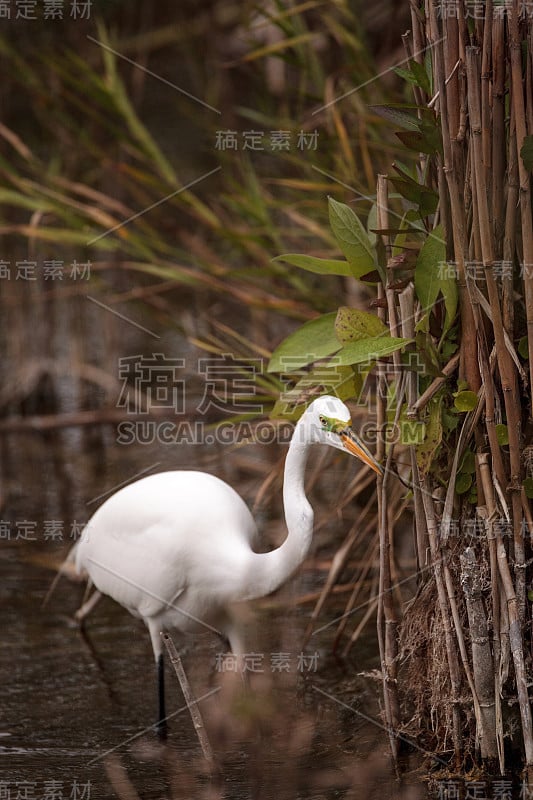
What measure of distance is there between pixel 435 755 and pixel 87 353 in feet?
12.7

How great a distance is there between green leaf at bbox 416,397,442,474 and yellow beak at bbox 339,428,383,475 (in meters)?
0.09

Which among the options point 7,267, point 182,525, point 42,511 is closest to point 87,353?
point 7,267

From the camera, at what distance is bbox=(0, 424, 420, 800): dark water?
2645 mm

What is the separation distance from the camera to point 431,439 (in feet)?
7.64

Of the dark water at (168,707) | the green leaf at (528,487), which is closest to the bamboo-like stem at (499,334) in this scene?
the green leaf at (528,487)

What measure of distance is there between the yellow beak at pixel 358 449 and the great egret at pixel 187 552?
24 cm

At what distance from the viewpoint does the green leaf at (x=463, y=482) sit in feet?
7.86

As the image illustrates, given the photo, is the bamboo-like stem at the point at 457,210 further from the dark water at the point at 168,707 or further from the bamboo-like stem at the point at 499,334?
the dark water at the point at 168,707

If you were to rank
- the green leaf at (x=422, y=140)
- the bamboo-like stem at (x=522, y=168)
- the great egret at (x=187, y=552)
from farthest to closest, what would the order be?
1. the great egret at (x=187, y=552)
2. the green leaf at (x=422, y=140)
3. the bamboo-like stem at (x=522, y=168)

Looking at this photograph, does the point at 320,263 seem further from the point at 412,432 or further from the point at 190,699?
the point at 190,699

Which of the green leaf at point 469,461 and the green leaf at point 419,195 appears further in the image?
the green leaf at point 469,461

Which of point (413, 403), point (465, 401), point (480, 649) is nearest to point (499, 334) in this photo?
point (465, 401)

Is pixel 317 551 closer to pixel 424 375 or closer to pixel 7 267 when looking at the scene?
pixel 424 375

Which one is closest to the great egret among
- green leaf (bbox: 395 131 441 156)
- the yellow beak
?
the yellow beak
